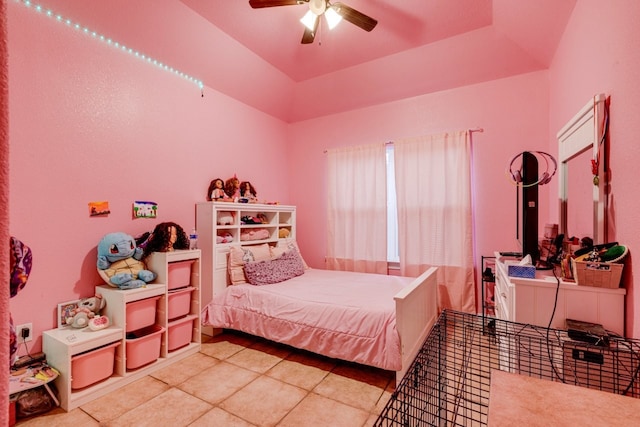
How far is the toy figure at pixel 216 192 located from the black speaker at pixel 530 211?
114 inches

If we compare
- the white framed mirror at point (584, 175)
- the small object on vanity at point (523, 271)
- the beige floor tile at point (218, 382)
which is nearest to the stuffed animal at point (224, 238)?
the beige floor tile at point (218, 382)

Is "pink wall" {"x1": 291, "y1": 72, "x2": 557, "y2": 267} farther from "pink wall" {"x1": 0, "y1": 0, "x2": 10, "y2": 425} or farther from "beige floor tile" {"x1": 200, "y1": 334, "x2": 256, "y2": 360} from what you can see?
"pink wall" {"x1": 0, "y1": 0, "x2": 10, "y2": 425}

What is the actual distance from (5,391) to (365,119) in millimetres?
3976

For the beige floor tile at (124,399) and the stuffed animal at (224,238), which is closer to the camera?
the beige floor tile at (124,399)

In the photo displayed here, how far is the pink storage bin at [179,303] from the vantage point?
8.12 feet

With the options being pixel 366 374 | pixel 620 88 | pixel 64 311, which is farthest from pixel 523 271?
pixel 64 311

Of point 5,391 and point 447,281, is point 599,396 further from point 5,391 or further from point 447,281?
point 447,281

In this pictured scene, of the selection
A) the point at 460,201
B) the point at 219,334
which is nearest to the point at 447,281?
the point at 460,201

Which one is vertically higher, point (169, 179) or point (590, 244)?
point (169, 179)

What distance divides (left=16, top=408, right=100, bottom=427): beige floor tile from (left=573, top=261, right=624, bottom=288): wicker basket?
9.41ft

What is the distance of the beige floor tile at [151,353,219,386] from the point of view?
2182 millimetres

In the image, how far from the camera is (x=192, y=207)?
3.04 meters

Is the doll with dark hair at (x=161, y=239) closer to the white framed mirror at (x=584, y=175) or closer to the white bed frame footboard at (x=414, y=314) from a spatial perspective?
the white bed frame footboard at (x=414, y=314)

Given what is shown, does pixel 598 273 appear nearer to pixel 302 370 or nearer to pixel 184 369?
pixel 302 370
